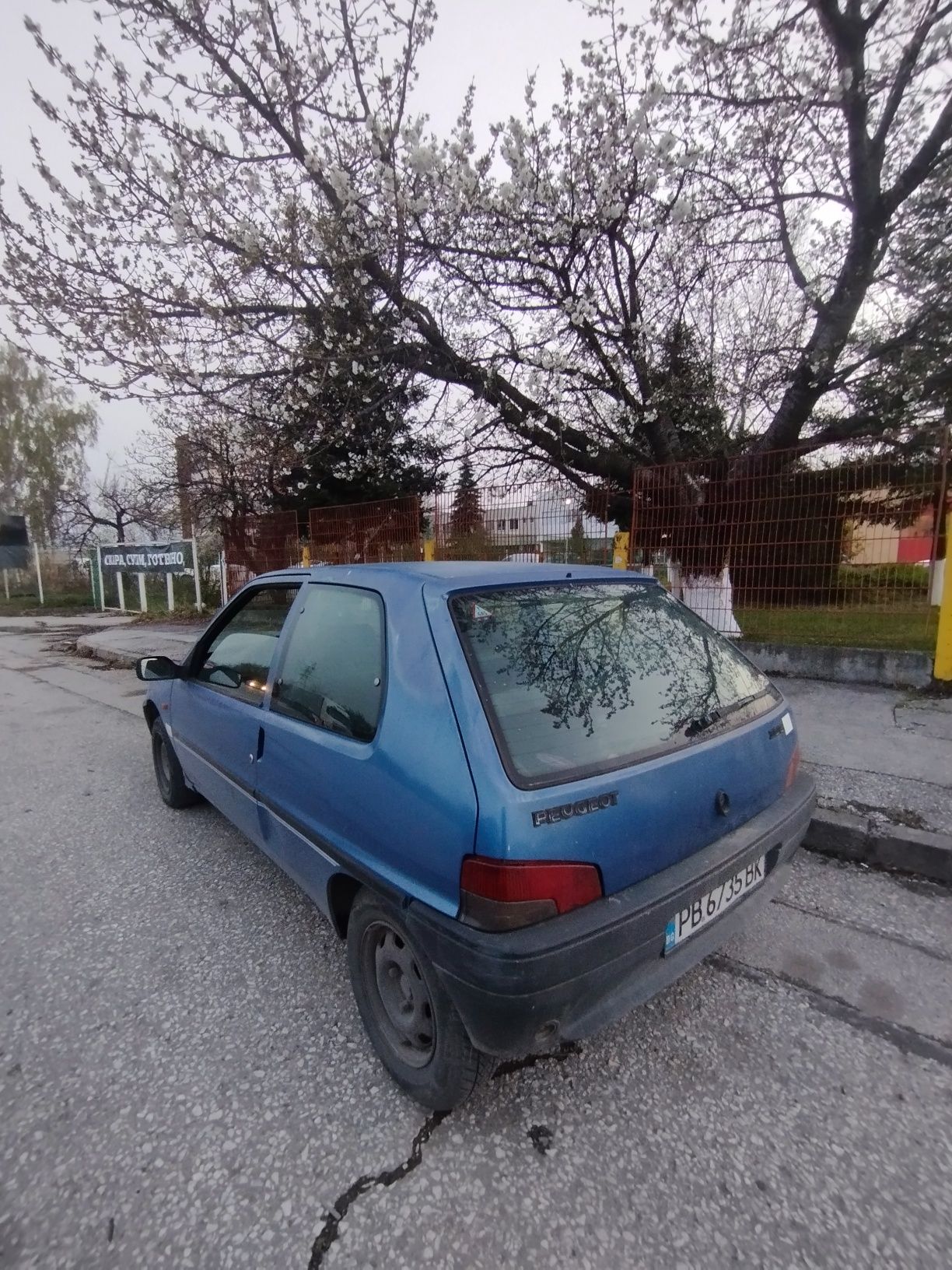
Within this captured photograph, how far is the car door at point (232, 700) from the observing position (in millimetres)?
2691

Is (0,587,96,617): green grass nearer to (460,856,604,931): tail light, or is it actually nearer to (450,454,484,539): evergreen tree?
(450,454,484,539): evergreen tree

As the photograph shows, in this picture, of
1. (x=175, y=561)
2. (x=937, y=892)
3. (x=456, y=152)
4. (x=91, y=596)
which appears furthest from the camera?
(x=91, y=596)

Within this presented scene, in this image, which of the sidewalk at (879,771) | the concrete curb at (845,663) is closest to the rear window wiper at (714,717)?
the sidewalk at (879,771)

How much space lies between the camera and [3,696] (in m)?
7.75

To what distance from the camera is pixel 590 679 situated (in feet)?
6.46

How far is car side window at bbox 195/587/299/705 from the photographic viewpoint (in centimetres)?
272

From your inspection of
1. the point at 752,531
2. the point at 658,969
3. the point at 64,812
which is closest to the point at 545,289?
the point at 752,531

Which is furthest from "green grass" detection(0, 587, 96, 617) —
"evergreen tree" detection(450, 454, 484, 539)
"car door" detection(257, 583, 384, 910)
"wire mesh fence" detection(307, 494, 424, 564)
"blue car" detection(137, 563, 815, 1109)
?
"blue car" detection(137, 563, 815, 1109)

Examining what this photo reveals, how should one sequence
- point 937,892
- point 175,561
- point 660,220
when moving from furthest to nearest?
point 175,561 → point 660,220 → point 937,892

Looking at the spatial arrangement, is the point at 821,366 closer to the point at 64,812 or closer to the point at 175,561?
the point at 64,812

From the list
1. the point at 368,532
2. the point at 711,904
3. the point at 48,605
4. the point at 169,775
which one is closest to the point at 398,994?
the point at 711,904

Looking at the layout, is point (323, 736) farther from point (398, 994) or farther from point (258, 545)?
point (258, 545)

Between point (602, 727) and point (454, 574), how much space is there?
0.70 metres

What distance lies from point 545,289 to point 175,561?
40.4ft
